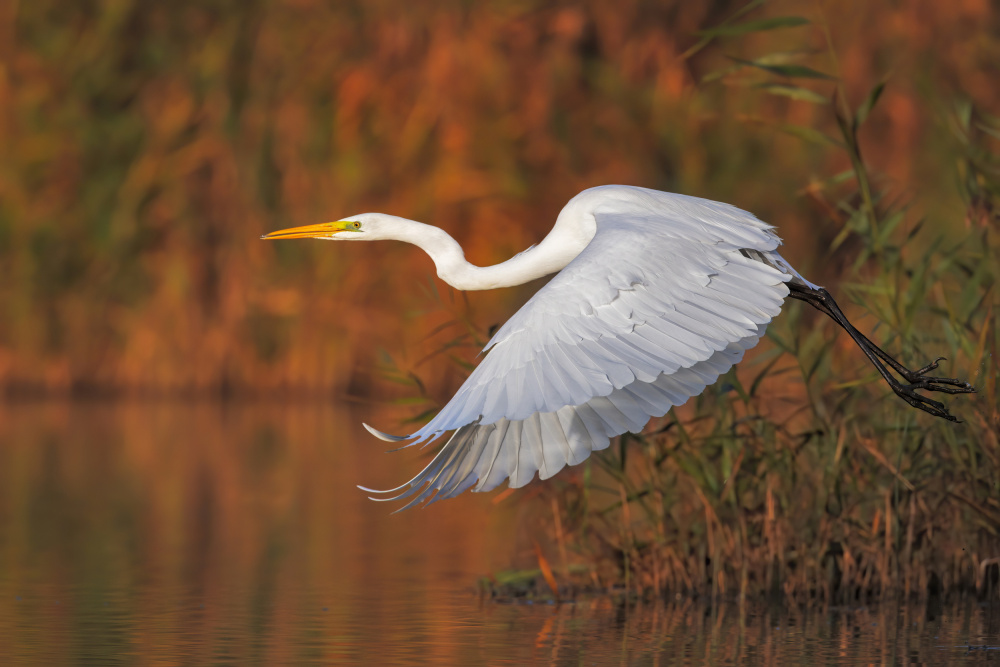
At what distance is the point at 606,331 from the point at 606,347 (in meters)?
0.07

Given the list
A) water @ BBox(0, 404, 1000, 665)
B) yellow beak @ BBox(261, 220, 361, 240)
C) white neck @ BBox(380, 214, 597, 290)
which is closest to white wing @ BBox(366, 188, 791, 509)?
white neck @ BBox(380, 214, 597, 290)

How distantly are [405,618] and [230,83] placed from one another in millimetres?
10060

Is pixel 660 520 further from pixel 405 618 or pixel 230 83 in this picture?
pixel 230 83

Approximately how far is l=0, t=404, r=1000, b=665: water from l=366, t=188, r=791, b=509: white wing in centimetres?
75

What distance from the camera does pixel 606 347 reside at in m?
4.63

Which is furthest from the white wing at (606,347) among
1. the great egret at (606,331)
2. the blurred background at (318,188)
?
the blurred background at (318,188)

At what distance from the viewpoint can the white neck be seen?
5.86m

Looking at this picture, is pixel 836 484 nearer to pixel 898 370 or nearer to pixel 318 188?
pixel 898 370

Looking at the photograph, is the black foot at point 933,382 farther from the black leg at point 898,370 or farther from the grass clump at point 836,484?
the grass clump at point 836,484

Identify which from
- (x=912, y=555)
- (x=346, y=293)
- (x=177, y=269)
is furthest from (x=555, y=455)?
(x=177, y=269)

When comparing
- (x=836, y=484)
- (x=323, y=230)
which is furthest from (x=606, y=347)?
(x=836, y=484)

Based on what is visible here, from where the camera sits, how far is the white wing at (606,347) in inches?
177

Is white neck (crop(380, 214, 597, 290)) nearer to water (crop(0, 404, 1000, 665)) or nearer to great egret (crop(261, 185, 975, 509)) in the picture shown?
great egret (crop(261, 185, 975, 509))

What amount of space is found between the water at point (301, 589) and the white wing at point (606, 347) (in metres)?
0.75
